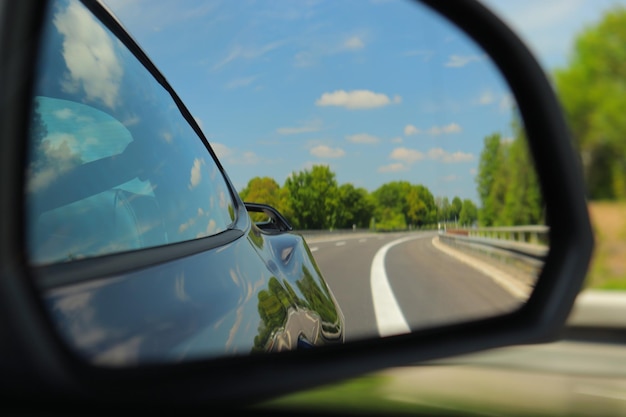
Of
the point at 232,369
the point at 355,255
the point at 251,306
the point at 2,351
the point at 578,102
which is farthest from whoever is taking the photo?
the point at 578,102

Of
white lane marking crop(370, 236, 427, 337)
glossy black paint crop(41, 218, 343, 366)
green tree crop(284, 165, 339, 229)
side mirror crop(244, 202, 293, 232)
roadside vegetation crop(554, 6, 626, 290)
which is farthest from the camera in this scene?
roadside vegetation crop(554, 6, 626, 290)

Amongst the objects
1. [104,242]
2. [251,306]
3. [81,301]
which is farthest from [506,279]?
[81,301]

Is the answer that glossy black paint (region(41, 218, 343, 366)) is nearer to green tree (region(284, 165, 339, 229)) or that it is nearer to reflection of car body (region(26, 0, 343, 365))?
reflection of car body (region(26, 0, 343, 365))

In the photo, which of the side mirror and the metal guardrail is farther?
the side mirror

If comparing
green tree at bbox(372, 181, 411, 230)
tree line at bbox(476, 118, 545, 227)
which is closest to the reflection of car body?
green tree at bbox(372, 181, 411, 230)

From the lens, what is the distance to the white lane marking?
2.07m

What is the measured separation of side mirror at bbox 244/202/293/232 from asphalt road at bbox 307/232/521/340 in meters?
0.14

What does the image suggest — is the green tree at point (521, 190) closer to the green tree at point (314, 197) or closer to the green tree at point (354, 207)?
the green tree at point (354, 207)

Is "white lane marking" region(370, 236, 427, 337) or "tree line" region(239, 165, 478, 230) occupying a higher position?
"tree line" region(239, 165, 478, 230)

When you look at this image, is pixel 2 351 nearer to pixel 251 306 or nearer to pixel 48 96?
pixel 48 96

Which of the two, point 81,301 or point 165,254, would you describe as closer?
point 81,301

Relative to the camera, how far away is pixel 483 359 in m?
5.36

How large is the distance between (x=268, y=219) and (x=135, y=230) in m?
1.24

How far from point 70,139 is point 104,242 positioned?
274mm
